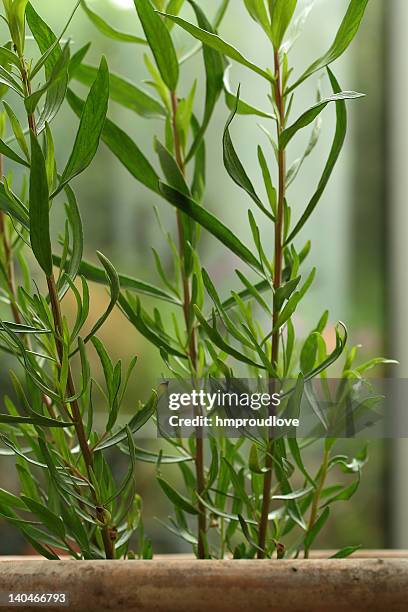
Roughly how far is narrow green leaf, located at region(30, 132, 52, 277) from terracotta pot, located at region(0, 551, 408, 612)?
0.49 ft

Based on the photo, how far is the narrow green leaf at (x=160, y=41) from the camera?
42 cm

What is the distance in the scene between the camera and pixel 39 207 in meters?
0.35

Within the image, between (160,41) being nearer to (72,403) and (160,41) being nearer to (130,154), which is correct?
(130,154)

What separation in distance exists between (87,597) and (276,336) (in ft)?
0.56

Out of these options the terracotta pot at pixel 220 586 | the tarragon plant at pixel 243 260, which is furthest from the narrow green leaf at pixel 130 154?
the terracotta pot at pixel 220 586

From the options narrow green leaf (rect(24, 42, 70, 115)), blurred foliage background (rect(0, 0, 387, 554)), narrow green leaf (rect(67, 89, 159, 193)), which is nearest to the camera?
narrow green leaf (rect(24, 42, 70, 115))

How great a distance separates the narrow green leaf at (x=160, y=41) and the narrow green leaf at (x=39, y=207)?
121 mm

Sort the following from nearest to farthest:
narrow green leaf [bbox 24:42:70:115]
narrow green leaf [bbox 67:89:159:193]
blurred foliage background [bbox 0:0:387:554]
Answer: narrow green leaf [bbox 24:42:70:115]
narrow green leaf [bbox 67:89:159:193]
blurred foliage background [bbox 0:0:387:554]

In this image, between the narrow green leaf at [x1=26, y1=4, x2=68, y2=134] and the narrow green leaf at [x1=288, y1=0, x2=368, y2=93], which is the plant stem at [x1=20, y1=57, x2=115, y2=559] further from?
the narrow green leaf at [x1=288, y1=0, x2=368, y2=93]

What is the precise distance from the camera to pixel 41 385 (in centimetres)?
38

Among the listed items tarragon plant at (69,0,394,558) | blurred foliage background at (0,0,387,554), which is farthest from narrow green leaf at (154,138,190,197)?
blurred foliage background at (0,0,387,554)

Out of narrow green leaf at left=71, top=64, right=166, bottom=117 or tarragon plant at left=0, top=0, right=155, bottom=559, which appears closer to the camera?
tarragon plant at left=0, top=0, right=155, bottom=559

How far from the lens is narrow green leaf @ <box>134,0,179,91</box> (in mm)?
416

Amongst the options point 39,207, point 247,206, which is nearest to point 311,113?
point 39,207
